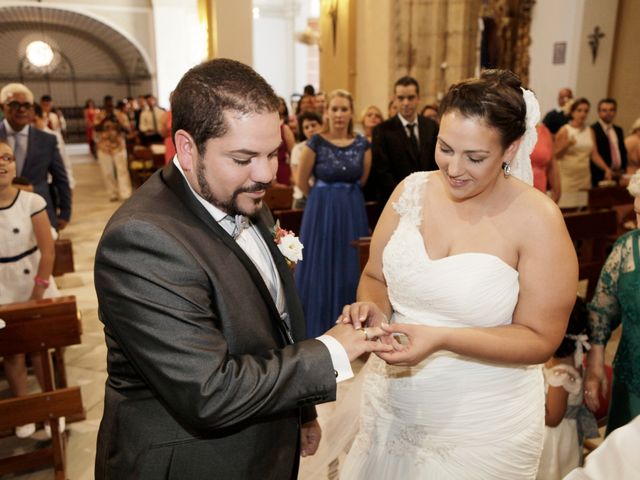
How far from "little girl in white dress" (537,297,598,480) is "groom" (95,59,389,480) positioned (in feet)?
4.75

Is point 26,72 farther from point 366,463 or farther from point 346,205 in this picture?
point 366,463

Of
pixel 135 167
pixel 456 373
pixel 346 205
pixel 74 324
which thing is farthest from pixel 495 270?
pixel 135 167

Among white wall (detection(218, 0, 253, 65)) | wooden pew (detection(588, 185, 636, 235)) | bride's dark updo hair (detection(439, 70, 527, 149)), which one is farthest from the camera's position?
white wall (detection(218, 0, 253, 65))

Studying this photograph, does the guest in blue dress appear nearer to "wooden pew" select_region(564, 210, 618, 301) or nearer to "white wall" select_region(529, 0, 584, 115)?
"wooden pew" select_region(564, 210, 618, 301)

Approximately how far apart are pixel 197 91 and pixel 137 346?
0.63 m

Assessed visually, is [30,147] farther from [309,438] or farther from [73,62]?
[73,62]

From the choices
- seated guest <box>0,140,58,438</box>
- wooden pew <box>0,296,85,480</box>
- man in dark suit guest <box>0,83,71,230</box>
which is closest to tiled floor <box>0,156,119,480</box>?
wooden pew <box>0,296,85,480</box>

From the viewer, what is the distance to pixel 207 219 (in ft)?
4.68

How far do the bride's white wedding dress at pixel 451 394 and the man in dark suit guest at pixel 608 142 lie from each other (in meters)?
6.20

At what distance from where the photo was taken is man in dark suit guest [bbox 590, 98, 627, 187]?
23.6 feet

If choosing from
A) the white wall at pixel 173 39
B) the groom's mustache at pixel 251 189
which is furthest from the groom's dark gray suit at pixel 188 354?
the white wall at pixel 173 39

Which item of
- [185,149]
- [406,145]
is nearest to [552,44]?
[406,145]

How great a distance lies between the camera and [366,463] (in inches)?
79.9

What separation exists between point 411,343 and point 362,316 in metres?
0.17
